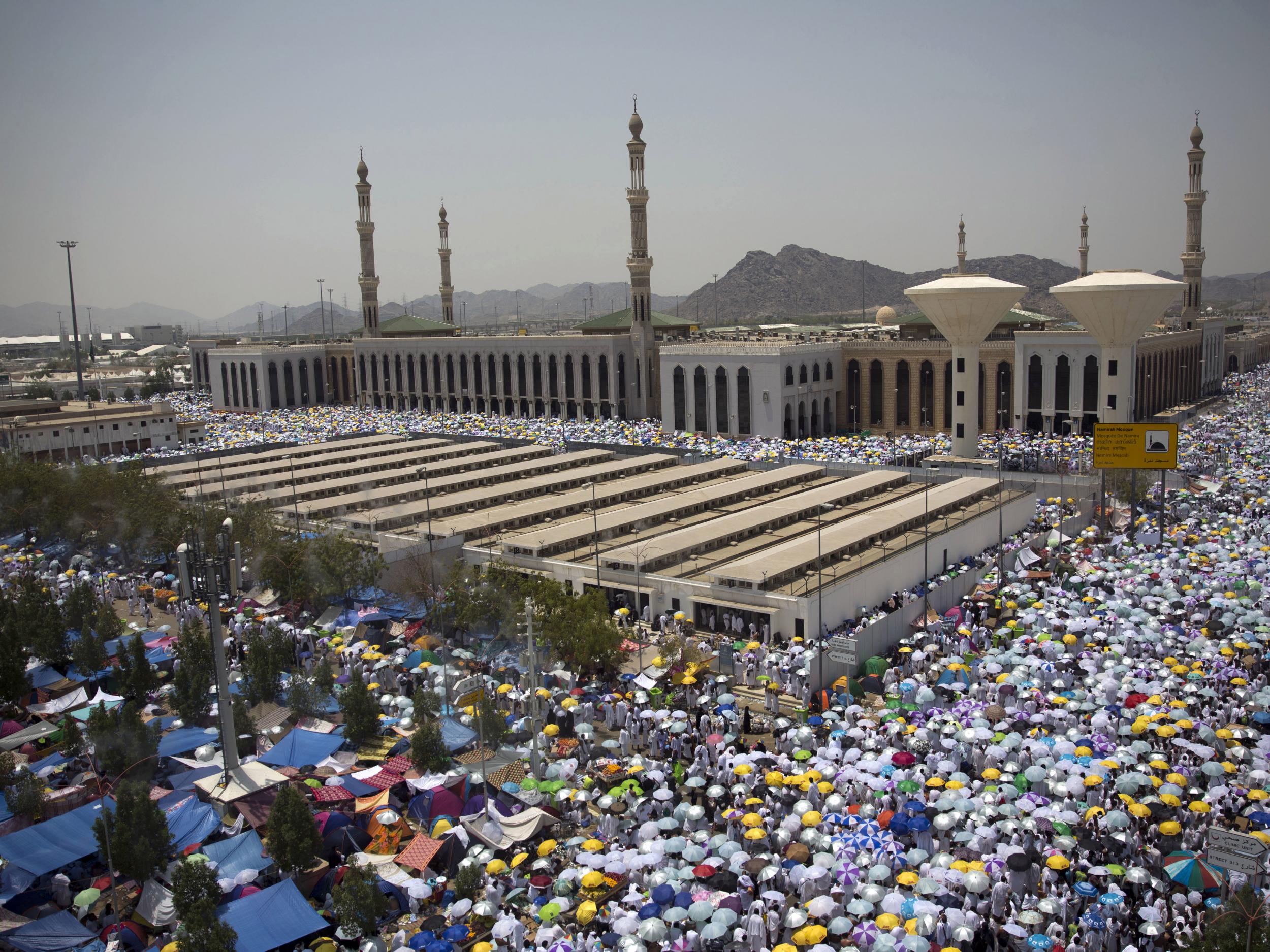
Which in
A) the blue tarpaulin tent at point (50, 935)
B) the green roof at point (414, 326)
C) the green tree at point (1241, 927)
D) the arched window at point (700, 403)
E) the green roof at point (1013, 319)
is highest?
the green roof at point (414, 326)

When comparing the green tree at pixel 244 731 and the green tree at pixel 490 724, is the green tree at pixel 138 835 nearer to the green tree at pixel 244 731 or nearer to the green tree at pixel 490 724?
the green tree at pixel 244 731

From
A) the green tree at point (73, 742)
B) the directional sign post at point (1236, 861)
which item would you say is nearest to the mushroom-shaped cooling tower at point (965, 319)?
the directional sign post at point (1236, 861)

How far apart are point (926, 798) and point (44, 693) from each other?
713 inches

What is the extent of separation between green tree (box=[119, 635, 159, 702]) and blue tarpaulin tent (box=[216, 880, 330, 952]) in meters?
9.21

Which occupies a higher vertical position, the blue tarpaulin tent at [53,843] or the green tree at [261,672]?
the green tree at [261,672]

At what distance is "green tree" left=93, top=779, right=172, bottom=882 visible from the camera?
14.1m

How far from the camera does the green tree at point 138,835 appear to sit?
1415cm

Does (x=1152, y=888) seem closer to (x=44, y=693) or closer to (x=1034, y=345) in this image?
(x=44, y=693)

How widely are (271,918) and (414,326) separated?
76.9 meters

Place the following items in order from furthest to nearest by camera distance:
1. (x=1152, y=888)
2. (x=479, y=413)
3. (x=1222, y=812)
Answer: (x=479, y=413), (x=1222, y=812), (x=1152, y=888)

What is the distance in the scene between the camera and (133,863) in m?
14.1

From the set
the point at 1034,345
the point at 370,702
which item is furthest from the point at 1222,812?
the point at 1034,345

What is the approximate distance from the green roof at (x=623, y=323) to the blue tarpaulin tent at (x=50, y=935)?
193 feet

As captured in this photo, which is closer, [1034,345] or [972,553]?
[972,553]
